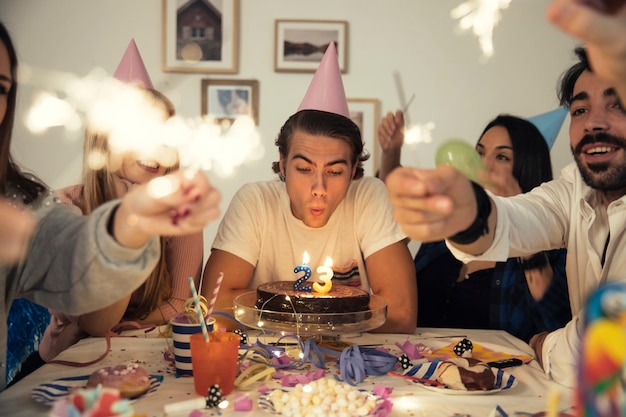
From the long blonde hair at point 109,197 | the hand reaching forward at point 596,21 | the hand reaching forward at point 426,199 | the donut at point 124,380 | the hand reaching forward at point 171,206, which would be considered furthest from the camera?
the long blonde hair at point 109,197

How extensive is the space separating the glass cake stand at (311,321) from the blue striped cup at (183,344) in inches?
8.4

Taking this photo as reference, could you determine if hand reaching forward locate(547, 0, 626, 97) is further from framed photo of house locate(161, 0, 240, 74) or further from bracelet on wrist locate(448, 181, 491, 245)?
framed photo of house locate(161, 0, 240, 74)

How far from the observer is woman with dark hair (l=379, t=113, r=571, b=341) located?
6.47 ft

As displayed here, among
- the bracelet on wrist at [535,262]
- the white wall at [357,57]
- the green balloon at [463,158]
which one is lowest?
the bracelet on wrist at [535,262]

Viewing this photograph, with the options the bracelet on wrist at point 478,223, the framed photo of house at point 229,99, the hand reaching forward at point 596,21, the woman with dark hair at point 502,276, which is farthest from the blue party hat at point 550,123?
the hand reaching forward at point 596,21

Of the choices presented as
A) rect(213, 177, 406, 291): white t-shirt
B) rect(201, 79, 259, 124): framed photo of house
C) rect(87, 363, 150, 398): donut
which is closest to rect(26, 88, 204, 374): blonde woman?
rect(213, 177, 406, 291): white t-shirt

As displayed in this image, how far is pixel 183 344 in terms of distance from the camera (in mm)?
1277

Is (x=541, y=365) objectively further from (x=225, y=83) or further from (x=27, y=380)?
(x=225, y=83)

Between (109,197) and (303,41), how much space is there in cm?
165

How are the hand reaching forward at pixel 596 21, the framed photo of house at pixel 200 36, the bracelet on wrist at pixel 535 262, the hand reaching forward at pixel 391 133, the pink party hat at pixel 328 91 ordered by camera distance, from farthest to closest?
the framed photo of house at pixel 200 36
the hand reaching forward at pixel 391 133
the pink party hat at pixel 328 91
the bracelet on wrist at pixel 535 262
the hand reaching forward at pixel 596 21

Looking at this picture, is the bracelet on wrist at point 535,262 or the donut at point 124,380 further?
the bracelet on wrist at point 535,262

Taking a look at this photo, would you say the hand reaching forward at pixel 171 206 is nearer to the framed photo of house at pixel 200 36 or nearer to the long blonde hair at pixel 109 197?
the long blonde hair at pixel 109 197

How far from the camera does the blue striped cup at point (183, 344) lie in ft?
4.17

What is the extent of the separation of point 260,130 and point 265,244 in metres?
1.43
